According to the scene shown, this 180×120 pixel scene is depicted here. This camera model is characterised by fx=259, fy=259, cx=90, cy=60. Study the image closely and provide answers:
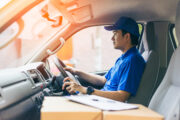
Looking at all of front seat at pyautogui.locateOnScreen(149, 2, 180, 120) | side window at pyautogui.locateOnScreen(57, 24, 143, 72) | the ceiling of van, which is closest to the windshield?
the ceiling of van

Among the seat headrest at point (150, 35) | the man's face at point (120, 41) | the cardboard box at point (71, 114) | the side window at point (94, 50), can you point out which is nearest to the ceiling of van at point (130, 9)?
the seat headrest at point (150, 35)

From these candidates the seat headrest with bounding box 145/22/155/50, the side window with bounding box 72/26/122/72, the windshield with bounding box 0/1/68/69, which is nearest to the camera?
the windshield with bounding box 0/1/68/69

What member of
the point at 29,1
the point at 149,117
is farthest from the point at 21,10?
the point at 149,117

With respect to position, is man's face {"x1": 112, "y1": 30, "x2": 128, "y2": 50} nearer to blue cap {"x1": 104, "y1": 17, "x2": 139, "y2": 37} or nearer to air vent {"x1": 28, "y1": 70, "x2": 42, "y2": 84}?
blue cap {"x1": 104, "y1": 17, "x2": 139, "y2": 37}

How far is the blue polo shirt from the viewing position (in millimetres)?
2014

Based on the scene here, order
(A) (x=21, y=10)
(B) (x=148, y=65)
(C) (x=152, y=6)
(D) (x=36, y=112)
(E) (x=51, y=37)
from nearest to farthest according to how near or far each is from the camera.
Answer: (A) (x=21, y=10), (D) (x=36, y=112), (B) (x=148, y=65), (C) (x=152, y=6), (E) (x=51, y=37)

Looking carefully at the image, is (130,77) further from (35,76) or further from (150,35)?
(35,76)

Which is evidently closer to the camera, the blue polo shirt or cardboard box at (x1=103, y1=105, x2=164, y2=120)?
cardboard box at (x1=103, y1=105, x2=164, y2=120)

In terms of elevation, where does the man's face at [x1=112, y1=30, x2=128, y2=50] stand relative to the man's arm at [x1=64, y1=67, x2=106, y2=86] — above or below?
above

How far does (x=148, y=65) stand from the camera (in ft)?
6.91

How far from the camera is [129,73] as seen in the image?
2.07m

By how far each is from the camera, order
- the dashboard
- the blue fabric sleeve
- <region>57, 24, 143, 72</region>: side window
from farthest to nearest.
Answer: <region>57, 24, 143, 72</region>: side window
the blue fabric sleeve
the dashboard

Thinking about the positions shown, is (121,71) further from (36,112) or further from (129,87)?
(36,112)

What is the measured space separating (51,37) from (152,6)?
102 cm
